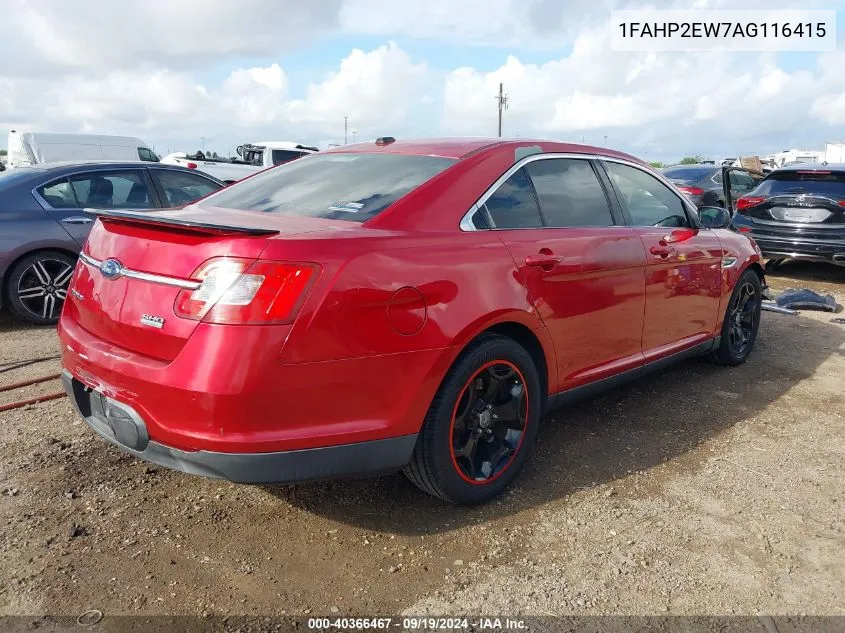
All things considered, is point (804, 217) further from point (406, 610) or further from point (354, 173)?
point (406, 610)

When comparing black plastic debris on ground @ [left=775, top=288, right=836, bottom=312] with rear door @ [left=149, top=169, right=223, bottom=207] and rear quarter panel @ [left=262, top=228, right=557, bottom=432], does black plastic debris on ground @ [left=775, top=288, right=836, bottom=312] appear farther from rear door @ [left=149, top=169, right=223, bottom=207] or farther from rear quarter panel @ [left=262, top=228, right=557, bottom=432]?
rear door @ [left=149, top=169, right=223, bottom=207]

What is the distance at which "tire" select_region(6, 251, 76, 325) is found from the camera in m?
5.81

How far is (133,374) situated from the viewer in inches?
94.1

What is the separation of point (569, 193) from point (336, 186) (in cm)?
120

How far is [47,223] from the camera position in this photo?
5.90 metres

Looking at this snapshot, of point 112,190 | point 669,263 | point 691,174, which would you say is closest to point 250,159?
point 691,174

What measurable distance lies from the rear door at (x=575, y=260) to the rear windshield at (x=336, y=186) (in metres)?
0.39

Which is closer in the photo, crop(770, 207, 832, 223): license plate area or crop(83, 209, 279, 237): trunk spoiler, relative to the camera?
crop(83, 209, 279, 237): trunk spoiler

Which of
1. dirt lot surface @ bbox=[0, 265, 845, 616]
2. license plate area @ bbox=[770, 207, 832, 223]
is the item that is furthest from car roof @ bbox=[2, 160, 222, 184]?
license plate area @ bbox=[770, 207, 832, 223]

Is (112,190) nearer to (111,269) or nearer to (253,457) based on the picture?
(111,269)

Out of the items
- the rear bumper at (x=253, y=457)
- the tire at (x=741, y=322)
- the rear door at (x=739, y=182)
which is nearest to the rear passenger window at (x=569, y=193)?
the rear bumper at (x=253, y=457)

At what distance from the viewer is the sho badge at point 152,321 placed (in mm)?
2359

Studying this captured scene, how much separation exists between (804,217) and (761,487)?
6.54m

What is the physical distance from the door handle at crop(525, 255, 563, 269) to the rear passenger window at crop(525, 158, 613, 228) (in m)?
0.21
